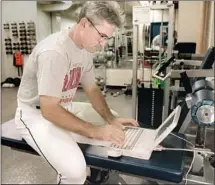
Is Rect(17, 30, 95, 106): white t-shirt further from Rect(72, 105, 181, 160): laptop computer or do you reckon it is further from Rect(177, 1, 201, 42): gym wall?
Rect(177, 1, 201, 42): gym wall

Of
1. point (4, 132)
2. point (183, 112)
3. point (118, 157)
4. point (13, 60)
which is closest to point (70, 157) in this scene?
point (118, 157)

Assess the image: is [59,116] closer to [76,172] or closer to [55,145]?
[55,145]

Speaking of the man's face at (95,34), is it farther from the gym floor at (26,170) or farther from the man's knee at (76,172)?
the gym floor at (26,170)

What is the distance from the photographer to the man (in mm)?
1156

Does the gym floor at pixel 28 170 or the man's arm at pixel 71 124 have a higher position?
the man's arm at pixel 71 124

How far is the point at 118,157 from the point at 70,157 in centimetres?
24

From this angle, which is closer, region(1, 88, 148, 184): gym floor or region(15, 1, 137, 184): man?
region(15, 1, 137, 184): man

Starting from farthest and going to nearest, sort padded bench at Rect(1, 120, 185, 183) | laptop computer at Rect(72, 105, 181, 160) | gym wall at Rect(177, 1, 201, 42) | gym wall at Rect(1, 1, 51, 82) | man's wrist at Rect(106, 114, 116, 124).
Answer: gym wall at Rect(1, 1, 51, 82) → gym wall at Rect(177, 1, 201, 42) → man's wrist at Rect(106, 114, 116, 124) → laptop computer at Rect(72, 105, 181, 160) → padded bench at Rect(1, 120, 185, 183)

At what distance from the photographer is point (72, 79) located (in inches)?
54.1

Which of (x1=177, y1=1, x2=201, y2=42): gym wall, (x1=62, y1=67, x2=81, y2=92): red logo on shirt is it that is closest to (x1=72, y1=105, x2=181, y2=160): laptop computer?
(x1=62, y1=67, x2=81, y2=92): red logo on shirt

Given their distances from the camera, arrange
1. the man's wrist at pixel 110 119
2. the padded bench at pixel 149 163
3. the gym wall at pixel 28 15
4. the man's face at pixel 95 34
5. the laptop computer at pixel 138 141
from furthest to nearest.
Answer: the gym wall at pixel 28 15
the man's wrist at pixel 110 119
the man's face at pixel 95 34
the laptop computer at pixel 138 141
the padded bench at pixel 149 163

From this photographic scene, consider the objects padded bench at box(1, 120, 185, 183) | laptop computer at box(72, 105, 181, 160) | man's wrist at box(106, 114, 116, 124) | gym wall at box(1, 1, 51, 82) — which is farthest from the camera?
gym wall at box(1, 1, 51, 82)

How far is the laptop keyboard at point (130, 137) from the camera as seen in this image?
1.18 metres

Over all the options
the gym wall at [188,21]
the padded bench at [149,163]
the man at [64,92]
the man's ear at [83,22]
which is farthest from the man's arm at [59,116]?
the gym wall at [188,21]
